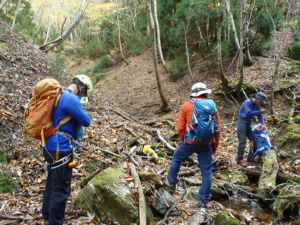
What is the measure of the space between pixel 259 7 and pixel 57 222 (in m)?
15.5

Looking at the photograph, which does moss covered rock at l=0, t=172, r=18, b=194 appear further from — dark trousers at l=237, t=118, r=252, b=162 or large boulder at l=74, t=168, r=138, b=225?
dark trousers at l=237, t=118, r=252, b=162

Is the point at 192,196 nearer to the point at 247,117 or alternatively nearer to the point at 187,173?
the point at 187,173

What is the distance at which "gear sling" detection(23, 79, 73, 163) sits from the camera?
2.50m

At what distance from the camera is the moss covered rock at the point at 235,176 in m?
5.03

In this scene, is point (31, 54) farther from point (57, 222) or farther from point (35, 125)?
point (57, 222)

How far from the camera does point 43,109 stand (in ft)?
8.18

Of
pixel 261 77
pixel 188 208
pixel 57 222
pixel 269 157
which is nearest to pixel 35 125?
pixel 57 222

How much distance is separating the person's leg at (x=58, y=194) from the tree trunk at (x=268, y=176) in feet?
12.8

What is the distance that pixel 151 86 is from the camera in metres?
17.0

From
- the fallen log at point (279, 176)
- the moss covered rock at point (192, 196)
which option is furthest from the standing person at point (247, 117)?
the moss covered rock at point (192, 196)

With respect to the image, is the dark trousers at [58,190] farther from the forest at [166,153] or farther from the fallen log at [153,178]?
the fallen log at [153,178]

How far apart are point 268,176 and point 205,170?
1809 mm

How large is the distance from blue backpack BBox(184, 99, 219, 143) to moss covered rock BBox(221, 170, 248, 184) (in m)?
2.05

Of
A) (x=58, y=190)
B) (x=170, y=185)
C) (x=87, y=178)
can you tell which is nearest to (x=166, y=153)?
(x=170, y=185)
